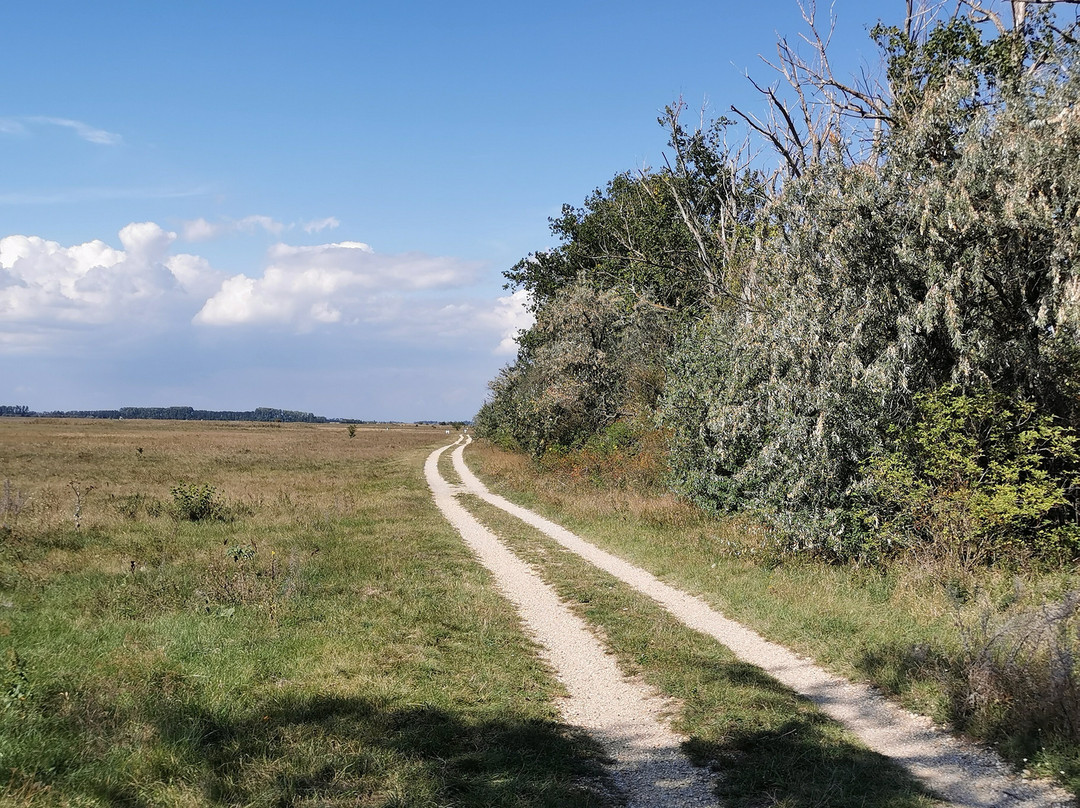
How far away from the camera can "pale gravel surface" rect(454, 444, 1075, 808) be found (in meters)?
4.89

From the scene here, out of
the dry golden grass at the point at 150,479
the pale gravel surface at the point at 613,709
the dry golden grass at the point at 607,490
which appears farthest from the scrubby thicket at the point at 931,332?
the dry golden grass at the point at 150,479

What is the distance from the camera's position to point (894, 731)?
234 inches

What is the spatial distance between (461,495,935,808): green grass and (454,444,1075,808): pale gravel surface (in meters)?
0.18

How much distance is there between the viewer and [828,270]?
446 inches

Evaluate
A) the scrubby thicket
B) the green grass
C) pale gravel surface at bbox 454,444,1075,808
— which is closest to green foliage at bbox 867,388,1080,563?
the scrubby thicket

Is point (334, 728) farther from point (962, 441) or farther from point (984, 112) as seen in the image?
point (984, 112)

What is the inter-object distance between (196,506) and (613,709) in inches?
574

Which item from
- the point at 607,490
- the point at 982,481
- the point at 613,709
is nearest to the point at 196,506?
the point at 607,490

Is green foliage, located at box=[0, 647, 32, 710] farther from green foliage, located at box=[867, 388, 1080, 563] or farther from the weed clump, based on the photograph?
green foliage, located at box=[867, 388, 1080, 563]

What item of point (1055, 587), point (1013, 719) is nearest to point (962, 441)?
point (1055, 587)

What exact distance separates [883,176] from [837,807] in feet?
31.2

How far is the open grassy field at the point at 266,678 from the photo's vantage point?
15.8 feet

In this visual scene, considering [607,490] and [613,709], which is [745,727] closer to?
[613,709]

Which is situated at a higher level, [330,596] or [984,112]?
[984,112]
